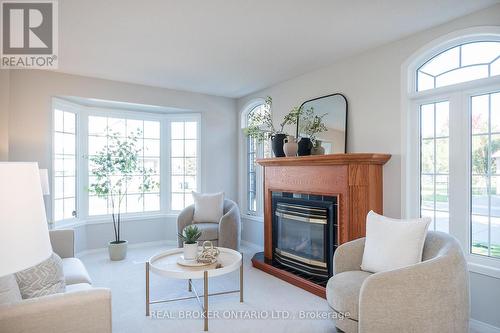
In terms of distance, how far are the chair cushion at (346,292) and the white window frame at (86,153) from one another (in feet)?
11.7

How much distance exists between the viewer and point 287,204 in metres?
3.93

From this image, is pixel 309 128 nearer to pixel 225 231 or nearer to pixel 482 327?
pixel 225 231

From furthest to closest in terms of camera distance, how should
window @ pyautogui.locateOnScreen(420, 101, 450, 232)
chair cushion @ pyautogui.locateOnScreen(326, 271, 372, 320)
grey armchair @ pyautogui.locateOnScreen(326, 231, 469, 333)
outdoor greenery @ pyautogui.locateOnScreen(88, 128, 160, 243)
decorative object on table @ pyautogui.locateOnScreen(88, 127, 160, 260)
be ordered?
1. outdoor greenery @ pyautogui.locateOnScreen(88, 128, 160, 243)
2. decorative object on table @ pyautogui.locateOnScreen(88, 127, 160, 260)
3. window @ pyautogui.locateOnScreen(420, 101, 450, 232)
4. chair cushion @ pyautogui.locateOnScreen(326, 271, 372, 320)
5. grey armchair @ pyautogui.locateOnScreen(326, 231, 469, 333)

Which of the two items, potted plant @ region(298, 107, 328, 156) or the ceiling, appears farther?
potted plant @ region(298, 107, 328, 156)

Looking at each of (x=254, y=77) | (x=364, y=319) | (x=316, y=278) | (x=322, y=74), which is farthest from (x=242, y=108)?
(x=364, y=319)

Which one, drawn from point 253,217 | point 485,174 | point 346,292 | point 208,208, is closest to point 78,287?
point 346,292

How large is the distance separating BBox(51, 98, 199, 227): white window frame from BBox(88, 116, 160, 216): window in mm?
65

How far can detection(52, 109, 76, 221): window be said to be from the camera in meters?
4.38

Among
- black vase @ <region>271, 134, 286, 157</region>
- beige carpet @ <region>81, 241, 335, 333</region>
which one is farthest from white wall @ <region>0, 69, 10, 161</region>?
black vase @ <region>271, 134, 286, 157</region>

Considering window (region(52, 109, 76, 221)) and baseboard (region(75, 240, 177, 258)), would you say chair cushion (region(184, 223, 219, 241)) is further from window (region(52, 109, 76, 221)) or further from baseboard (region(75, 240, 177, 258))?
window (region(52, 109, 76, 221))

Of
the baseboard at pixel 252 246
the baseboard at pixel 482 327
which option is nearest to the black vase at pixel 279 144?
the baseboard at pixel 252 246

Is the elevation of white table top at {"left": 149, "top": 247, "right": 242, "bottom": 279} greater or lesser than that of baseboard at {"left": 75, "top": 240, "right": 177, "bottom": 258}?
greater

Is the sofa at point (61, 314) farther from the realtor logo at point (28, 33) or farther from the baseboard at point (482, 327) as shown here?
the baseboard at point (482, 327)

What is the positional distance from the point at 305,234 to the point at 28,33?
3547mm
